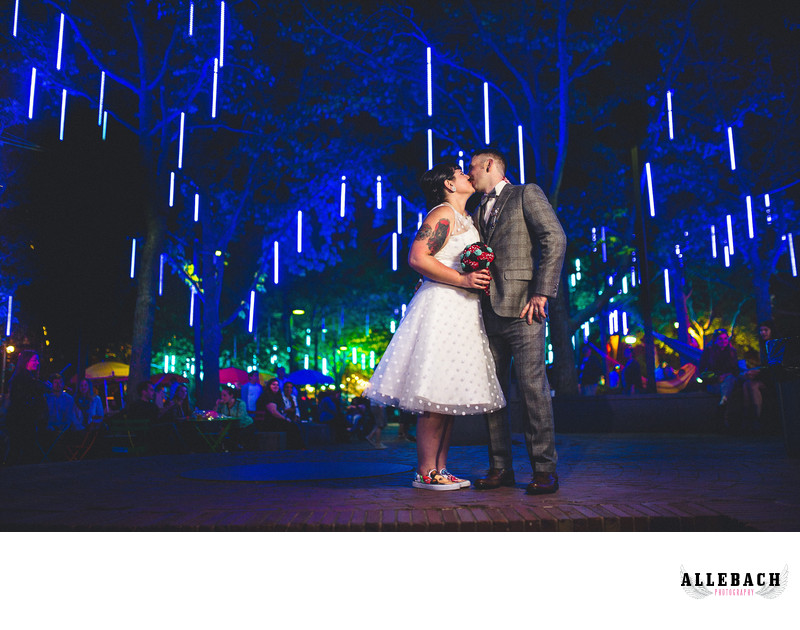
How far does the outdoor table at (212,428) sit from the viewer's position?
419 inches

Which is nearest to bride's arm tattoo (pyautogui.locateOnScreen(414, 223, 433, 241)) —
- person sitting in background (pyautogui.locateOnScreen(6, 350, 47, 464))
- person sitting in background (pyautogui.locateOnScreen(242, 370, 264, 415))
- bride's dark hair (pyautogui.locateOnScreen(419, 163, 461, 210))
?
bride's dark hair (pyautogui.locateOnScreen(419, 163, 461, 210))

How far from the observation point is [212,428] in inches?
431

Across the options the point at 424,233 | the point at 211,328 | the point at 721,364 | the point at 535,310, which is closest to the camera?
the point at 535,310

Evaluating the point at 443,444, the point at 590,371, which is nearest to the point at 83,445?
the point at 443,444

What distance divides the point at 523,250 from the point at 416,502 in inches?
68.1

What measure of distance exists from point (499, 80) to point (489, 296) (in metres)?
14.0

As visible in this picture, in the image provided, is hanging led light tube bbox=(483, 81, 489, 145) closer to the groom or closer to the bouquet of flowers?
the groom

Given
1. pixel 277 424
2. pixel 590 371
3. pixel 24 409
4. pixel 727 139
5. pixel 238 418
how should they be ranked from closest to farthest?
pixel 24 409, pixel 238 418, pixel 277 424, pixel 590 371, pixel 727 139

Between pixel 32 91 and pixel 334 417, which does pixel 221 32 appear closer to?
pixel 32 91

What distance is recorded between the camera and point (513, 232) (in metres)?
4.34

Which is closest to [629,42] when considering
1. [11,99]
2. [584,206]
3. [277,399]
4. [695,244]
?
[584,206]

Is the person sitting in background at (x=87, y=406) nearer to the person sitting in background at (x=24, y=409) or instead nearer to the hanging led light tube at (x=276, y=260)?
the person sitting in background at (x=24, y=409)

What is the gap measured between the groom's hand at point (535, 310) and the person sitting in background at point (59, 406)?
406 inches
